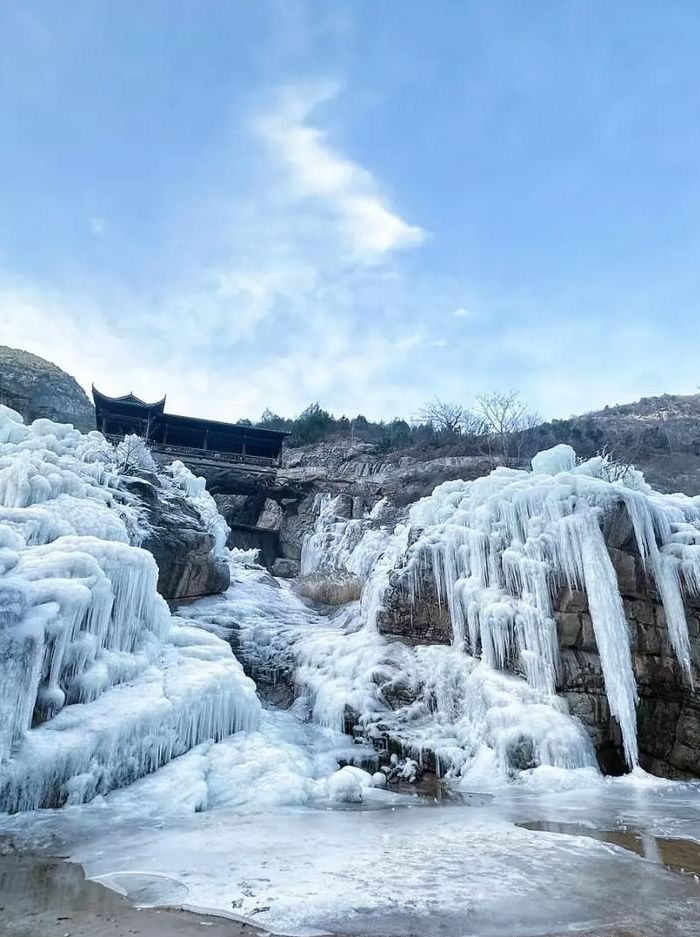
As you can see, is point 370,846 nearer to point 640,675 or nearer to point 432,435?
point 640,675

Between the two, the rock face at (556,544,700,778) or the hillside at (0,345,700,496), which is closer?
the rock face at (556,544,700,778)

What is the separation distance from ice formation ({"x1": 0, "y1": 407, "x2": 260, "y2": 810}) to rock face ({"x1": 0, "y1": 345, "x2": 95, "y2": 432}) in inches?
1378

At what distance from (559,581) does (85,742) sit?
25.9ft

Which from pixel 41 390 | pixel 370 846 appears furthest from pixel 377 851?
pixel 41 390

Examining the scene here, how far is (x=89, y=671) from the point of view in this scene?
310 inches

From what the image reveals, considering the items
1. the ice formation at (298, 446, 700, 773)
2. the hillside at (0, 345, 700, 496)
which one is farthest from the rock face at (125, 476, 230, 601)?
the hillside at (0, 345, 700, 496)

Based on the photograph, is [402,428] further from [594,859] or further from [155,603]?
[594,859]

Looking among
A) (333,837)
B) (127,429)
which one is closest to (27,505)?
(333,837)

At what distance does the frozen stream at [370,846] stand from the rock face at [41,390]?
39.9 metres

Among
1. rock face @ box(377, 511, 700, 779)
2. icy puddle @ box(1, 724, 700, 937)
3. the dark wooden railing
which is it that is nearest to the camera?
icy puddle @ box(1, 724, 700, 937)

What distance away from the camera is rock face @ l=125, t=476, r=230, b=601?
1377cm

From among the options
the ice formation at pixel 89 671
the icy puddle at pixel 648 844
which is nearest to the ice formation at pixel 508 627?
the ice formation at pixel 89 671

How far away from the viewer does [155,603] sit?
979 centimetres

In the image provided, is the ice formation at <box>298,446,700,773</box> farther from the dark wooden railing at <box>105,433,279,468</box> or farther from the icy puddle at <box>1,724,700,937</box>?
the dark wooden railing at <box>105,433,279,468</box>
